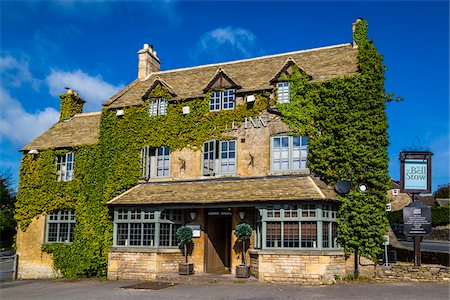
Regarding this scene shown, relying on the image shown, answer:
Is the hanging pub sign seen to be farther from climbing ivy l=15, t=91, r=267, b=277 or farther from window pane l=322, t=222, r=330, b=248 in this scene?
climbing ivy l=15, t=91, r=267, b=277

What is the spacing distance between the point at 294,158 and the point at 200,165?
182 inches

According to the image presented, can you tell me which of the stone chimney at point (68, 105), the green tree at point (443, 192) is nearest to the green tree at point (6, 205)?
the stone chimney at point (68, 105)

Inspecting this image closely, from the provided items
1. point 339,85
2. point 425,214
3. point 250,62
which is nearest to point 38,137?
point 250,62

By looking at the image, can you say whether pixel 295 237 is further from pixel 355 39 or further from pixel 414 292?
pixel 355 39

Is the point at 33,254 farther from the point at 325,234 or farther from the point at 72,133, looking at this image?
the point at 325,234

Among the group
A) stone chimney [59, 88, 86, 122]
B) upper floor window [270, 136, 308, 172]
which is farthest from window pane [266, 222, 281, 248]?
stone chimney [59, 88, 86, 122]

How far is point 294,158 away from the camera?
20.2 m

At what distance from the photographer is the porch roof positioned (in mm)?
18406

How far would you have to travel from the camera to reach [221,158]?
21.7 m

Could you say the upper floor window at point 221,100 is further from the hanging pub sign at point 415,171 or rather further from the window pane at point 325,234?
the hanging pub sign at point 415,171

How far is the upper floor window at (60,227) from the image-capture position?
24.1m

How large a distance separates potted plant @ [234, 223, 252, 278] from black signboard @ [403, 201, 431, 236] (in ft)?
21.3

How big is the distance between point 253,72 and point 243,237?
890 cm

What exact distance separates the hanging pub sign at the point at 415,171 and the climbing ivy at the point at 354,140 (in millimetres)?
798
